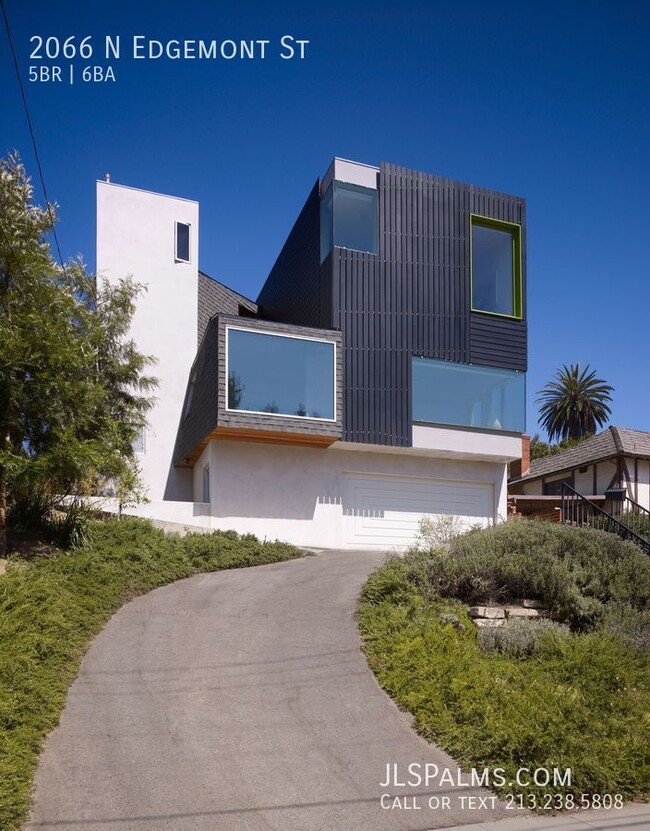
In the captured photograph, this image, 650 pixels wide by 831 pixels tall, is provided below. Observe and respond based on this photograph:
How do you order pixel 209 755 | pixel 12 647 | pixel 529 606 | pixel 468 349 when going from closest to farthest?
pixel 209 755, pixel 12 647, pixel 529 606, pixel 468 349

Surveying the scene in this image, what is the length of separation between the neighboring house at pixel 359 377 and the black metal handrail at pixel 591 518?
12.6ft

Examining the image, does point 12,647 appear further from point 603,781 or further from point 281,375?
point 281,375

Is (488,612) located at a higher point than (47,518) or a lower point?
lower

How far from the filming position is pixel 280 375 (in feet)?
60.4

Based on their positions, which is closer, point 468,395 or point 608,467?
point 468,395

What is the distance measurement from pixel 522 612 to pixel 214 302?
50.9 feet

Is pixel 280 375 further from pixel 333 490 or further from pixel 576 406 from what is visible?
pixel 576 406

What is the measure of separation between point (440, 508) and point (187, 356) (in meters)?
8.18

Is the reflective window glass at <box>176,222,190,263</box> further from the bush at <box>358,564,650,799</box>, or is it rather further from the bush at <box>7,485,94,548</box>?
the bush at <box>358,564,650,799</box>

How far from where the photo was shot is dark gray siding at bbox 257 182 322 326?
20.6m

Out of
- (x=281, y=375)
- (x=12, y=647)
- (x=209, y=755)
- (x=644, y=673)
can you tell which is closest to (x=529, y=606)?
(x=644, y=673)

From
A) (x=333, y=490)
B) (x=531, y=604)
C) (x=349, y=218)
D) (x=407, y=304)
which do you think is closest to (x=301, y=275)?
(x=349, y=218)

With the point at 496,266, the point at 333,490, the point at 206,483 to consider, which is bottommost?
the point at 333,490

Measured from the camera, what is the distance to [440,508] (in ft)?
67.2
